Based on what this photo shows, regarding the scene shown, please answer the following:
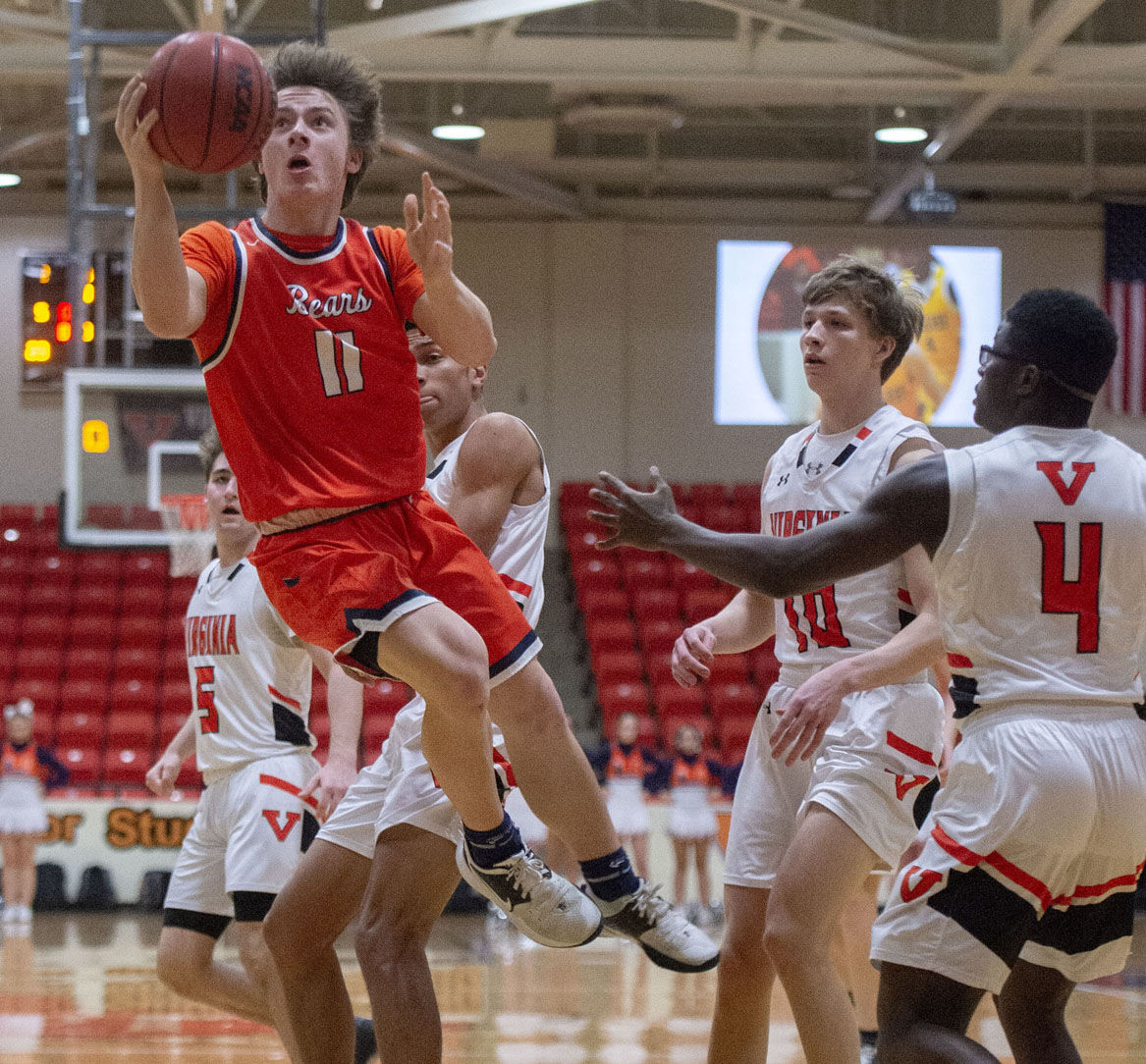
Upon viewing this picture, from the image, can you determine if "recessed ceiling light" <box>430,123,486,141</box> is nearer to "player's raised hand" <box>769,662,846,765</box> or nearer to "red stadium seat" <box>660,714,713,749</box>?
"red stadium seat" <box>660,714,713,749</box>

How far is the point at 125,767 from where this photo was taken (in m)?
12.6

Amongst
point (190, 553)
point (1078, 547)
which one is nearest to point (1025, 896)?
point (1078, 547)

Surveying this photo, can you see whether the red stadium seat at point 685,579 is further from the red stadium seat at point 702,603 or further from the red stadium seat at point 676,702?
the red stadium seat at point 676,702

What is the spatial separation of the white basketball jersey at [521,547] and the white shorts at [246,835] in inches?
57.2

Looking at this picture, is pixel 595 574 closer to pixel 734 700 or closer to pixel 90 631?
pixel 734 700

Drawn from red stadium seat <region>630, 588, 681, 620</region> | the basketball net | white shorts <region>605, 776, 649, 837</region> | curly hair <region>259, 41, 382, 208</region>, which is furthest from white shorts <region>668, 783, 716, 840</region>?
curly hair <region>259, 41, 382, 208</region>

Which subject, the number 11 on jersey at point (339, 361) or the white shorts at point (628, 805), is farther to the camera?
the white shorts at point (628, 805)

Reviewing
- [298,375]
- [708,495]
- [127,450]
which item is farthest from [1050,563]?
[708,495]

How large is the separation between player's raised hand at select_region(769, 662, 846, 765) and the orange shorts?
64 cm

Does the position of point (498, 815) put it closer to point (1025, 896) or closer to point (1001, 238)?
point (1025, 896)

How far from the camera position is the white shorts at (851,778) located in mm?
3912

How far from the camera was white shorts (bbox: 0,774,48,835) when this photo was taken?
1155 cm

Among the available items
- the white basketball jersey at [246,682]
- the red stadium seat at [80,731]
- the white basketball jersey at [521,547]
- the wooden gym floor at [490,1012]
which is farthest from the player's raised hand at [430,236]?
the red stadium seat at [80,731]

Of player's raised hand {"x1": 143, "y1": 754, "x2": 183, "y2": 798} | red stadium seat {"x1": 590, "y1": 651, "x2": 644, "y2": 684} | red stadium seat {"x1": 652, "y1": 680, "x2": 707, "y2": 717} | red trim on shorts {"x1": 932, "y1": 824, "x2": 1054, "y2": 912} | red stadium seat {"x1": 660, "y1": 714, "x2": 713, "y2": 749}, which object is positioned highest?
red trim on shorts {"x1": 932, "y1": 824, "x2": 1054, "y2": 912}
